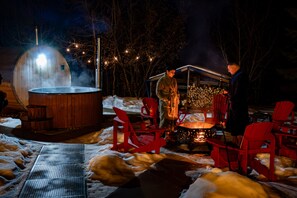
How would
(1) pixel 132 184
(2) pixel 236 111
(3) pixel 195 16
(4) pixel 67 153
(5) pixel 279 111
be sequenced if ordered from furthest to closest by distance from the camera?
(3) pixel 195 16
(5) pixel 279 111
(4) pixel 67 153
(2) pixel 236 111
(1) pixel 132 184

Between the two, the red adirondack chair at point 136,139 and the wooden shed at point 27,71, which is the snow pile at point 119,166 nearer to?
the red adirondack chair at point 136,139

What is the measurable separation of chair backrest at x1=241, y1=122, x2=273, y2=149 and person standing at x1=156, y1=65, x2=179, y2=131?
2.83 metres

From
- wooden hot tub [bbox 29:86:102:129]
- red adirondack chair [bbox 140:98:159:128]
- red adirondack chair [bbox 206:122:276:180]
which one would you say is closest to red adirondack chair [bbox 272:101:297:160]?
red adirondack chair [bbox 206:122:276:180]

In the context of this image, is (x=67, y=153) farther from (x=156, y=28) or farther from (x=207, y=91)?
(x=156, y=28)

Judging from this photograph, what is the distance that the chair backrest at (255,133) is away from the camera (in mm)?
5266

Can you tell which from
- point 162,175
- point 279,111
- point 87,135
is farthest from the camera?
point 87,135

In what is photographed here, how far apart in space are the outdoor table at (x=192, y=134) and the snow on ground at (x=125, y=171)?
365 millimetres

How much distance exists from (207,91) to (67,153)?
29.7ft

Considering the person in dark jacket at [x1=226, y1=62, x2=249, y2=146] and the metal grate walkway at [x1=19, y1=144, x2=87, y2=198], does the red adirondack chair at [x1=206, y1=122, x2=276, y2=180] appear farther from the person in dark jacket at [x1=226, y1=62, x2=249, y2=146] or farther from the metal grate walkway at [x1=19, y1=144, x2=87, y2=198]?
the metal grate walkway at [x1=19, y1=144, x2=87, y2=198]

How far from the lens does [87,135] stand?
9.34 m

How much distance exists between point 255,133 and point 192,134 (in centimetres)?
225

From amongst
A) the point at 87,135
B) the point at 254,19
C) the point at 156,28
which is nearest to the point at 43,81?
the point at 87,135

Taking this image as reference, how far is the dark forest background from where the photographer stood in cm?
1956

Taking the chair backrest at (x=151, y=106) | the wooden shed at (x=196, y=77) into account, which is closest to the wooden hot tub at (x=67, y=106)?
the chair backrest at (x=151, y=106)
